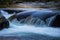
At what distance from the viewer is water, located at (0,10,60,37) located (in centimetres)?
827

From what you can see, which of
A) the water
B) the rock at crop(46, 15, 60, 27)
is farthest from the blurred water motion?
the rock at crop(46, 15, 60, 27)

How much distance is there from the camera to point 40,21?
9.91 metres

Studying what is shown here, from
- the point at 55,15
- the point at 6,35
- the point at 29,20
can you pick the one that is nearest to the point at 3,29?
the point at 6,35

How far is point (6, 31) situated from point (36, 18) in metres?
2.00

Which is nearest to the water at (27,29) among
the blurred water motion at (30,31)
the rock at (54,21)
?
the blurred water motion at (30,31)

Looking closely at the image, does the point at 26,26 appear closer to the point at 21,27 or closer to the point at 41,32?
the point at 21,27

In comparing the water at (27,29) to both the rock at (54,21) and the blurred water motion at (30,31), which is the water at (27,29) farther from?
the rock at (54,21)

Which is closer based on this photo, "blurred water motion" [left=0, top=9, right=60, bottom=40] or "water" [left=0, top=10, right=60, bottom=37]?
"blurred water motion" [left=0, top=9, right=60, bottom=40]

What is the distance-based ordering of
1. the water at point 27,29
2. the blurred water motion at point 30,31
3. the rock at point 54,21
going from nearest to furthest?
1. the blurred water motion at point 30,31
2. the water at point 27,29
3. the rock at point 54,21

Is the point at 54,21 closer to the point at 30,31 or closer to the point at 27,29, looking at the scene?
the point at 27,29

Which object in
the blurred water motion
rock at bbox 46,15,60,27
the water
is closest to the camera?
the blurred water motion

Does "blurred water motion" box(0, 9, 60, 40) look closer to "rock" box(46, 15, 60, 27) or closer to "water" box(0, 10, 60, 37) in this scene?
"water" box(0, 10, 60, 37)

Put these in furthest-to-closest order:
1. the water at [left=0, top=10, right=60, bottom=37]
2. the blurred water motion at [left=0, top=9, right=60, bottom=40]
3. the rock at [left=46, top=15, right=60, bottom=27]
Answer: the rock at [left=46, top=15, right=60, bottom=27], the water at [left=0, top=10, right=60, bottom=37], the blurred water motion at [left=0, top=9, right=60, bottom=40]

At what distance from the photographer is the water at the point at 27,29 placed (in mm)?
8266
